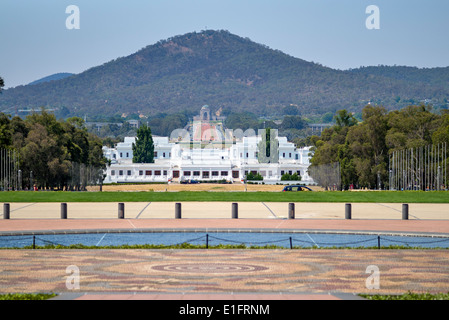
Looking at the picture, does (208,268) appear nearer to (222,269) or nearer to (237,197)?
(222,269)

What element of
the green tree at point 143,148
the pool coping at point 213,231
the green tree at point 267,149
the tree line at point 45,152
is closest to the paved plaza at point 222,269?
the pool coping at point 213,231

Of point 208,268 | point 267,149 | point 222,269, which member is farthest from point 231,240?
point 267,149

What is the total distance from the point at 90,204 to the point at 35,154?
32.4 m

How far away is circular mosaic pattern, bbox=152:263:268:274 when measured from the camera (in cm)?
1650

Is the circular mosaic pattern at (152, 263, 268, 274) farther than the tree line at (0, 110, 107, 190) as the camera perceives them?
No

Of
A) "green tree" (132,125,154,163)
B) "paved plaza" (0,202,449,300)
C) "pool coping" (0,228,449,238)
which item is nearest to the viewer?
"paved plaza" (0,202,449,300)

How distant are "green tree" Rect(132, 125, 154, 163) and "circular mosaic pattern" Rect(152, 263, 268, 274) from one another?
386ft

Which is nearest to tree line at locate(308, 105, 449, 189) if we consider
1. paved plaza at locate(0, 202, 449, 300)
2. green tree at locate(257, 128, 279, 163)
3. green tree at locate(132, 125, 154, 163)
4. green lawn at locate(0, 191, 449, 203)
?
green lawn at locate(0, 191, 449, 203)

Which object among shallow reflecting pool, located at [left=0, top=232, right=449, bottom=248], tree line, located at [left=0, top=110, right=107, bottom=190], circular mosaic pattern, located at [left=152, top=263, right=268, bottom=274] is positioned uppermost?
tree line, located at [left=0, top=110, right=107, bottom=190]

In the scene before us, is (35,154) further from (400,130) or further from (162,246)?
(162,246)

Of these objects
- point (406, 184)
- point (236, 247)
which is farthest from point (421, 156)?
point (236, 247)

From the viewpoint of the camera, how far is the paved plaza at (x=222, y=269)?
45.3ft

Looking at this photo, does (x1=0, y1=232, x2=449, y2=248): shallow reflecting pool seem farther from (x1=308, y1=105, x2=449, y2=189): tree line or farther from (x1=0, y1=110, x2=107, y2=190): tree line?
(x1=308, y1=105, x2=449, y2=189): tree line

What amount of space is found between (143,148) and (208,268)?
118 m
